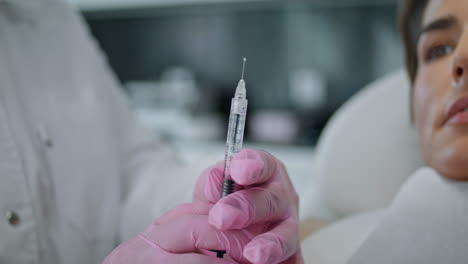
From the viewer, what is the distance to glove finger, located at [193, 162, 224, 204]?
0.45 m

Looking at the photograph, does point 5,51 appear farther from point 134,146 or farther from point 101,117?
point 134,146

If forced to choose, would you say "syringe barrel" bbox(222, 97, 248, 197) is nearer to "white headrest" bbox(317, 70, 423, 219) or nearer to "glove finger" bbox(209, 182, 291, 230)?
"glove finger" bbox(209, 182, 291, 230)

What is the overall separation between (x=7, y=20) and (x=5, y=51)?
0.07m

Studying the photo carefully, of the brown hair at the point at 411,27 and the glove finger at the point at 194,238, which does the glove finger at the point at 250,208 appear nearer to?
the glove finger at the point at 194,238

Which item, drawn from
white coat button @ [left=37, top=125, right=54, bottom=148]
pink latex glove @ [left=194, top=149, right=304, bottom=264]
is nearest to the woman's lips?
pink latex glove @ [left=194, top=149, right=304, bottom=264]

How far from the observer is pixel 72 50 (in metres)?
0.81

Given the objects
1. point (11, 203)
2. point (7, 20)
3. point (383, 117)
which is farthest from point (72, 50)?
point (383, 117)

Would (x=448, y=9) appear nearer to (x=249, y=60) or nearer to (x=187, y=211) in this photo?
(x=187, y=211)

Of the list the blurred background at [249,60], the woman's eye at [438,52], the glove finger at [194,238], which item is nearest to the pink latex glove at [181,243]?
the glove finger at [194,238]

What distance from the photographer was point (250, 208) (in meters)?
0.40

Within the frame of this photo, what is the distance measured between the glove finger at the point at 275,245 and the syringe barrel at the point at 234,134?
6cm

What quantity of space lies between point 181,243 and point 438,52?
499 mm

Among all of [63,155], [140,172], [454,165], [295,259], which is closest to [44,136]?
[63,155]

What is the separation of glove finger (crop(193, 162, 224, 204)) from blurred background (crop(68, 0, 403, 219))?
1.77 meters
